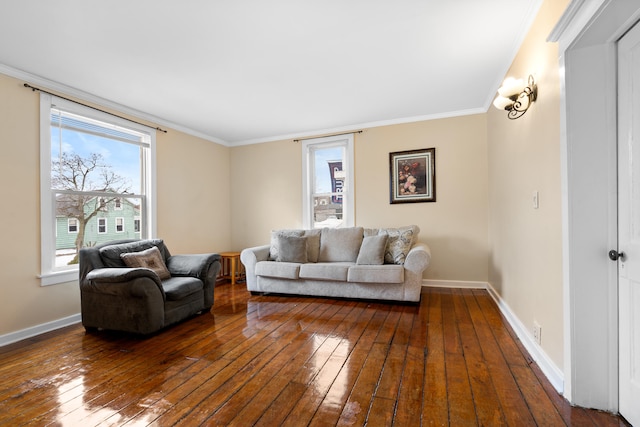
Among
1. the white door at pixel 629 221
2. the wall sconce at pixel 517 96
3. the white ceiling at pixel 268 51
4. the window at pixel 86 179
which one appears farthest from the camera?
the window at pixel 86 179

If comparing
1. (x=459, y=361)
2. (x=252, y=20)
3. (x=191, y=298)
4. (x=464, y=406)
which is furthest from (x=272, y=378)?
(x=252, y=20)

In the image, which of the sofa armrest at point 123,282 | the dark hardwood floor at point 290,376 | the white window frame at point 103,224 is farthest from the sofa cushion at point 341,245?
the white window frame at point 103,224

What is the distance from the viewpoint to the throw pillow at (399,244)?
3801mm

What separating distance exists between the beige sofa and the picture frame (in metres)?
0.62

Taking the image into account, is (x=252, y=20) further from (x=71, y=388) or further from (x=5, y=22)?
(x=71, y=388)

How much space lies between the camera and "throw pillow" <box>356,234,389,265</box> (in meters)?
3.80

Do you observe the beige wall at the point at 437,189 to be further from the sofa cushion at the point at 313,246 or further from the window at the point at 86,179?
the window at the point at 86,179

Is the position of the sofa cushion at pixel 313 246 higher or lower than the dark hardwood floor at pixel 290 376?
higher

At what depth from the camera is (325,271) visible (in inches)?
152

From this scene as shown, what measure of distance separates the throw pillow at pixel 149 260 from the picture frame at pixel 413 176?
323 cm

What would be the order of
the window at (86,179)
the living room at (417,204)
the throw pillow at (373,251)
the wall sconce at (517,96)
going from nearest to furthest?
the living room at (417,204)
the wall sconce at (517,96)
the window at (86,179)
the throw pillow at (373,251)

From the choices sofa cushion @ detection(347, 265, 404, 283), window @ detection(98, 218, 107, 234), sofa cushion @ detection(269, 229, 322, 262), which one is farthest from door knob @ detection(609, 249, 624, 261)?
window @ detection(98, 218, 107, 234)

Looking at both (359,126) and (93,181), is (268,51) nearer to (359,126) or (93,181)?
(359,126)

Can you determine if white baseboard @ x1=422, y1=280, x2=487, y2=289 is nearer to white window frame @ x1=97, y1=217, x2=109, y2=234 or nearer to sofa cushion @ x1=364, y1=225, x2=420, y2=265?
sofa cushion @ x1=364, y1=225, x2=420, y2=265
